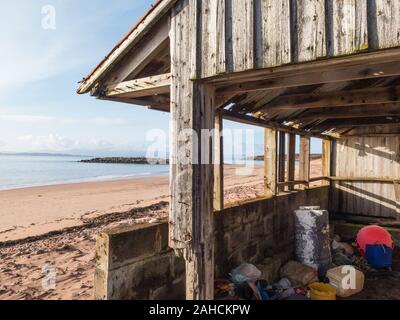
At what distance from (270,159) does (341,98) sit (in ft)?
7.13

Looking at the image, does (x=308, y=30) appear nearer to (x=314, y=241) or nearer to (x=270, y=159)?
(x=270, y=159)

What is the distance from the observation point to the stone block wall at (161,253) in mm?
3459

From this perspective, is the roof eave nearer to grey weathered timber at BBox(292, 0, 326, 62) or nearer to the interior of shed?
the interior of shed

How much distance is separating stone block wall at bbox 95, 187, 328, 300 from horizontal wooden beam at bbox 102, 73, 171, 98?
1759 mm

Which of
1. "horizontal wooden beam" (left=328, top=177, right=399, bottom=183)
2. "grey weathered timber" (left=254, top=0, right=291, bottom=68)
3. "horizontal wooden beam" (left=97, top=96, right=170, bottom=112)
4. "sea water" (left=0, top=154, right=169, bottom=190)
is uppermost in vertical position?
"grey weathered timber" (left=254, top=0, right=291, bottom=68)

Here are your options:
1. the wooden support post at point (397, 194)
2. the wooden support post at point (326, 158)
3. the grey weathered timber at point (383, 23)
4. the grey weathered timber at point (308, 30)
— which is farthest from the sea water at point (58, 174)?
the grey weathered timber at point (383, 23)

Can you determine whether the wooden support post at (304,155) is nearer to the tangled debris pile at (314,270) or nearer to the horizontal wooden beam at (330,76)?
the tangled debris pile at (314,270)

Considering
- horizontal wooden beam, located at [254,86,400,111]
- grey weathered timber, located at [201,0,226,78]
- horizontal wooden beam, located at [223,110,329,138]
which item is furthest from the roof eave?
horizontal wooden beam, located at [254,86,400,111]

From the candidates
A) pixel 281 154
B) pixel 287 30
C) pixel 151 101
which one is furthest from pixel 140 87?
pixel 281 154

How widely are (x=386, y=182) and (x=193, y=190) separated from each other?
774 cm

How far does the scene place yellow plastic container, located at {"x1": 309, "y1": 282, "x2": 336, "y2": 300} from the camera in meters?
4.93

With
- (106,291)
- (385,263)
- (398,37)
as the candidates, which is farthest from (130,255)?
(385,263)

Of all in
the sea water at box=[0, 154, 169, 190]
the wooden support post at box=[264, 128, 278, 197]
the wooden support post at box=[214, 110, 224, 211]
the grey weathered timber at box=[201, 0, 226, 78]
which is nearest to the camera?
the grey weathered timber at box=[201, 0, 226, 78]

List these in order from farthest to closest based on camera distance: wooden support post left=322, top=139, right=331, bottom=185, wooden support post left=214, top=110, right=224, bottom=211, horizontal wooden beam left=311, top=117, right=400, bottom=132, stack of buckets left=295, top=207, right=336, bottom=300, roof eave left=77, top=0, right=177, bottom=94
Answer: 1. wooden support post left=322, top=139, right=331, bottom=185
2. horizontal wooden beam left=311, top=117, right=400, bottom=132
3. stack of buckets left=295, top=207, right=336, bottom=300
4. wooden support post left=214, top=110, right=224, bottom=211
5. roof eave left=77, top=0, right=177, bottom=94
